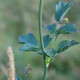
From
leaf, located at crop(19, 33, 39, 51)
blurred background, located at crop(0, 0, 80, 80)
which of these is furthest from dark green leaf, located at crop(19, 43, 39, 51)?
blurred background, located at crop(0, 0, 80, 80)

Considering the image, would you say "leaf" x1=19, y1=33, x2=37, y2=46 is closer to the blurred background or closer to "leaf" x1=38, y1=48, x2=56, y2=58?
"leaf" x1=38, y1=48, x2=56, y2=58

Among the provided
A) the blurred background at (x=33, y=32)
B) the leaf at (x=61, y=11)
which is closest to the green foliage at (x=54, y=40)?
the leaf at (x=61, y=11)

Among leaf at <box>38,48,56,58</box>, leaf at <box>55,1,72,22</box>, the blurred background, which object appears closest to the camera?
leaf at <box>38,48,56,58</box>

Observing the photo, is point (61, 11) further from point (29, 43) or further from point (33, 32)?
point (33, 32)

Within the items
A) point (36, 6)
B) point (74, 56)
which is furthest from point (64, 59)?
point (36, 6)

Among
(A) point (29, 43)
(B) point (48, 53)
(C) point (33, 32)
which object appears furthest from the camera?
(C) point (33, 32)

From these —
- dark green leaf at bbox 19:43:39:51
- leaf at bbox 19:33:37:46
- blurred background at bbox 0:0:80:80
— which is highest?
leaf at bbox 19:33:37:46

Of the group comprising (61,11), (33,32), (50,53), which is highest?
(61,11)

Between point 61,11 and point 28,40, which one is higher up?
point 61,11

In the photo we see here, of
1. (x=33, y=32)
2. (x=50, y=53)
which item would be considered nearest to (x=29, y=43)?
(x=50, y=53)
